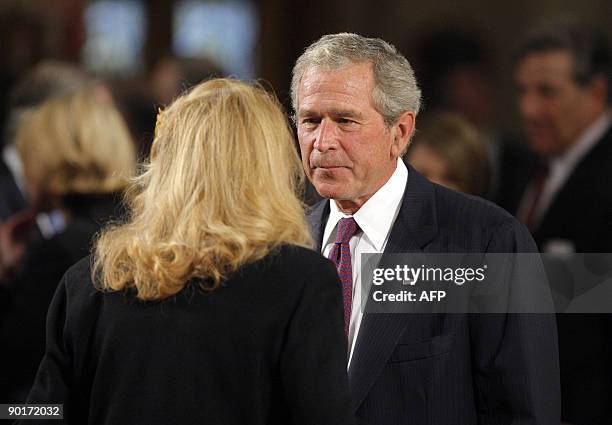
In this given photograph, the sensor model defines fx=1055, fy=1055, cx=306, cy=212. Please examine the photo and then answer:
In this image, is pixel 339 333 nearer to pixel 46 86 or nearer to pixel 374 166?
pixel 374 166

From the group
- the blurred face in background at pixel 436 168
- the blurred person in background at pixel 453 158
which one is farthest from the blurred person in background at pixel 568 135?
the blurred face in background at pixel 436 168

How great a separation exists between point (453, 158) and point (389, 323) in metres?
1.73

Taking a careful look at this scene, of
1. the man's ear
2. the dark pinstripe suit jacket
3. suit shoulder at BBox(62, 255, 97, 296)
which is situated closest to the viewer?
suit shoulder at BBox(62, 255, 97, 296)

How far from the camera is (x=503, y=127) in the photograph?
963cm

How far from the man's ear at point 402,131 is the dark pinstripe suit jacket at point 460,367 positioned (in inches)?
12.7

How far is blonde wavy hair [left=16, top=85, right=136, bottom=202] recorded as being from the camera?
3.76 m

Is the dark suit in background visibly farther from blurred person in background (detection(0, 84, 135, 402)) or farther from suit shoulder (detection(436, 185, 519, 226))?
blurred person in background (detection(0, 84, 135, 402))

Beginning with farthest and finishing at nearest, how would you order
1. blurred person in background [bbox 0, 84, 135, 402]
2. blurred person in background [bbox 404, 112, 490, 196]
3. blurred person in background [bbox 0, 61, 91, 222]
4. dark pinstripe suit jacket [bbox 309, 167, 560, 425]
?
blurred person in background [bbox 0, 61, 91, 222]
blurred person in background [bbox 404, 112, 490, 196]
blurred person in background [bbox 0, 84, 135, 402]
dark pinstripe suit jacket [bbox 309, 167, 560, 425]

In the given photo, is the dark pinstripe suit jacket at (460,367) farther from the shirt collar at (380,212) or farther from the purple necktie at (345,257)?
the shirt collar at (380,212)

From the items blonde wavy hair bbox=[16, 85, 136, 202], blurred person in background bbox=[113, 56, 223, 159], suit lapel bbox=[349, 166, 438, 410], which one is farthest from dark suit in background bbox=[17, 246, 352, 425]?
blurred person in background bbox=[113, 56, 223, 159]

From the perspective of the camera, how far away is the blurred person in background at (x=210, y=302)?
7.03 ft

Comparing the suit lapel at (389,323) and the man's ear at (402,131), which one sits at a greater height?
the man's ear at (402,131)

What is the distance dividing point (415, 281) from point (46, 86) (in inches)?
112

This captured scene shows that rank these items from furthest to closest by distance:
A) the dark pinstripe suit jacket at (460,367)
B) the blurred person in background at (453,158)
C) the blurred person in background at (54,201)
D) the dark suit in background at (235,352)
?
the blurred person in background at (453,158) < the blurred person in background at (54,201) < the dark pinstripe suit jacket at (460,367) < the dark suit in background at (235,352)
